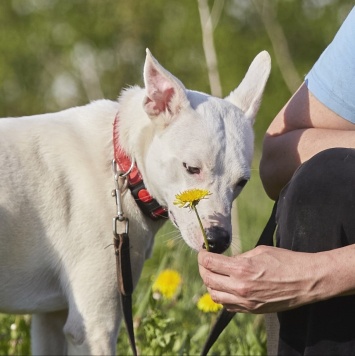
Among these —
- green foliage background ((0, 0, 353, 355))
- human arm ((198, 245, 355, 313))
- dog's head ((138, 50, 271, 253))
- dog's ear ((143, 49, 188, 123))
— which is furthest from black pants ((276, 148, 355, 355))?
green foliage background ((0, 0, 353, 355))

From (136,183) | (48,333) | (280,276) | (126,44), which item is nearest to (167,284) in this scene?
(48,333)

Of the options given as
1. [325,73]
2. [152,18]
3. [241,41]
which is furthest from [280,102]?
[325,73]

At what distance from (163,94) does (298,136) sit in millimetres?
495

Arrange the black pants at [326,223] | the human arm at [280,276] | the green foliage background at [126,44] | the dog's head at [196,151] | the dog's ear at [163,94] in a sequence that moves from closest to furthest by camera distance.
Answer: the human arm at [280,276], the black pants at [326,223], the dog's head at [196,151], the dog's ear at [163,94], the green foliage background at [126,44]

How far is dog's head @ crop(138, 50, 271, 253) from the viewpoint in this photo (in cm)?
284

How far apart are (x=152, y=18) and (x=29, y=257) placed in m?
9.95

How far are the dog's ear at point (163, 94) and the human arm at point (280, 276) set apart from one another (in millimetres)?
767

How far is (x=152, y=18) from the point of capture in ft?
41.5

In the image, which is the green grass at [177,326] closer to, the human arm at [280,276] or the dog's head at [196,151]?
the dog's head at [196,151]

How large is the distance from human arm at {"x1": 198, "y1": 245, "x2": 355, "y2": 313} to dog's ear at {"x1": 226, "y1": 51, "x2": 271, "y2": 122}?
2.86 ft

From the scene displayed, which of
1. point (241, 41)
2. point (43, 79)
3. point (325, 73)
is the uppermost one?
point (325, 73)

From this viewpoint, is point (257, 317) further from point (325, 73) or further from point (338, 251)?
Result: point (338, 251)

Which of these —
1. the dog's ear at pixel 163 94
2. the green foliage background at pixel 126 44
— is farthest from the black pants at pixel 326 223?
the green foliage background at pixel 126 44

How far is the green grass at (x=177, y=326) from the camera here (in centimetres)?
338
